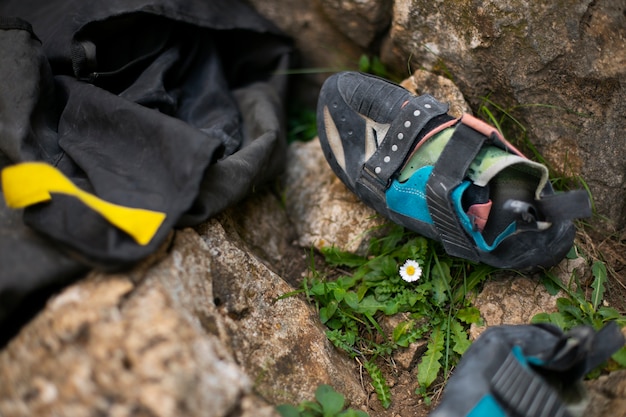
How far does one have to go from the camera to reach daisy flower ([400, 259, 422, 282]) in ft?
6.04

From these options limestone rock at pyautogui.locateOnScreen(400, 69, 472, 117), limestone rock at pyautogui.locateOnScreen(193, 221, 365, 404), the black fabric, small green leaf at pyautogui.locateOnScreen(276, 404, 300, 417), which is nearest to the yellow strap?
the black fabric

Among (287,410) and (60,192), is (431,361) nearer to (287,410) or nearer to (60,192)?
(287,410)

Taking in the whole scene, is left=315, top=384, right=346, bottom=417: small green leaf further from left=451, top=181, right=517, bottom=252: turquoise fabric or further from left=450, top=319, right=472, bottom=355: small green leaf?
left=451, top=181, right=517, bottom=252: turquoise fabric

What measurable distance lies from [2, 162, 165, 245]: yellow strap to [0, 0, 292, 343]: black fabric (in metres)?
0.03

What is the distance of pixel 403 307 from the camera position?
1841 mm

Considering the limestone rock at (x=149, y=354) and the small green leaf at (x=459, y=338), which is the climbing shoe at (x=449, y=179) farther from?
the limestone rock at (x=149, y=354)

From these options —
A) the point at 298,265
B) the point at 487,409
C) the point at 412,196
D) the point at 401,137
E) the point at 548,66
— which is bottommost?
the point at 298,265

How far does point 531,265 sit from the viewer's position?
1702mm

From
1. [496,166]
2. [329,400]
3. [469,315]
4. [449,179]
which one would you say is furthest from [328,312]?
[496,166]

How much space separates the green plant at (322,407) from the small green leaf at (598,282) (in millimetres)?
802

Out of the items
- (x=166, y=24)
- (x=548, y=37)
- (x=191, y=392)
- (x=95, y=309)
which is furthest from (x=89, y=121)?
(x=548, y=37)

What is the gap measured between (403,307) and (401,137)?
1.78ft

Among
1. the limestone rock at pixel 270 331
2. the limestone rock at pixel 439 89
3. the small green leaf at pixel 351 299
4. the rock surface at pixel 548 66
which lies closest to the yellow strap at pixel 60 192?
the limestone rock at pixel 270 331

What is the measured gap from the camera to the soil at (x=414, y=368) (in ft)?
5.63
